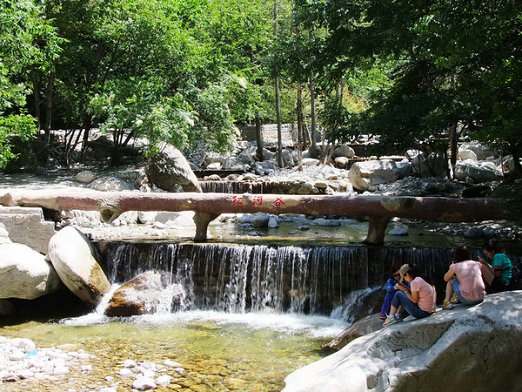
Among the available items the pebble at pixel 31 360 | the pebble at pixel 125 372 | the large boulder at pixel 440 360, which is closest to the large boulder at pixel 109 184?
the pebble at pixel 31 360

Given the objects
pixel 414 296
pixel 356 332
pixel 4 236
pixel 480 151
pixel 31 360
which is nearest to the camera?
pixel 414 296

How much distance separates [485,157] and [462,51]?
1950 cm

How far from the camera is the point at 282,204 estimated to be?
34.2 ft

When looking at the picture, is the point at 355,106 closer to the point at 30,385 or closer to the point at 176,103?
the point at 176,103

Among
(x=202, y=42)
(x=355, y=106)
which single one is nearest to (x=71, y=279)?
(x=202, y=42)

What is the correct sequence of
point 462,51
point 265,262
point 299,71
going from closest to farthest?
point 462,51, point 265,262, point 299,71

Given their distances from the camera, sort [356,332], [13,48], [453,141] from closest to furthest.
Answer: [356,332]
[13,48]
[453,141]

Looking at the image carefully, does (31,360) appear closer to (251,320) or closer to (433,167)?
(251,320)

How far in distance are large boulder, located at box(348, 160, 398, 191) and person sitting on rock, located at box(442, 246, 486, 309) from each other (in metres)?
14.0

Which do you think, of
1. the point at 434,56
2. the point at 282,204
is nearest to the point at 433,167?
the point at 434,56

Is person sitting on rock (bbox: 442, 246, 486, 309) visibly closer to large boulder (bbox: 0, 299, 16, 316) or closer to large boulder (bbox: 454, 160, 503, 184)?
large boulder (bbox: 0, 299, 16, 316)

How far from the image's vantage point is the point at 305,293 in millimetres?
9664

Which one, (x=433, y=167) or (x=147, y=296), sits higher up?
(x=433, y=167)

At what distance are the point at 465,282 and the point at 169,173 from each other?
561 inches
